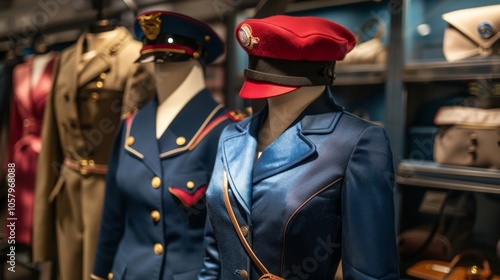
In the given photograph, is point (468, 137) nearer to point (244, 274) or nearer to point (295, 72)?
point (295, 72)

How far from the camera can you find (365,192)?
0.99 metres

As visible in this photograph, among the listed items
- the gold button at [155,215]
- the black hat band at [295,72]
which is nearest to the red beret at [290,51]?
the black hat band at [295,72]

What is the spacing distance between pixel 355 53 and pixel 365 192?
1067 millimetres

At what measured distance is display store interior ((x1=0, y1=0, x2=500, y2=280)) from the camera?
1577mm

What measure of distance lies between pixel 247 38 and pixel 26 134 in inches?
60.9

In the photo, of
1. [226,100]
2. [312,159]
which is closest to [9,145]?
[226,100]

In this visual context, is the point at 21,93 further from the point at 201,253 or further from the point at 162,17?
the point at 201,253

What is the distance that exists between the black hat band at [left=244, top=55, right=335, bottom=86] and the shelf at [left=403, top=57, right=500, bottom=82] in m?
0.76

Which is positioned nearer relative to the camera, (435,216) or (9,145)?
(435,216)

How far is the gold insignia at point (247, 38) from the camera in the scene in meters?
1.09

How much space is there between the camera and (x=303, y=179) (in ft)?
3.37

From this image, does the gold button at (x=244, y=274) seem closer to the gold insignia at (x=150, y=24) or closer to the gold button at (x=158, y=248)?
the gold button at (x=158, y=248)

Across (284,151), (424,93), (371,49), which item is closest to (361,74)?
(371,49)

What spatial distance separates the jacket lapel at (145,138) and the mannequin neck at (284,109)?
0.38 metres
